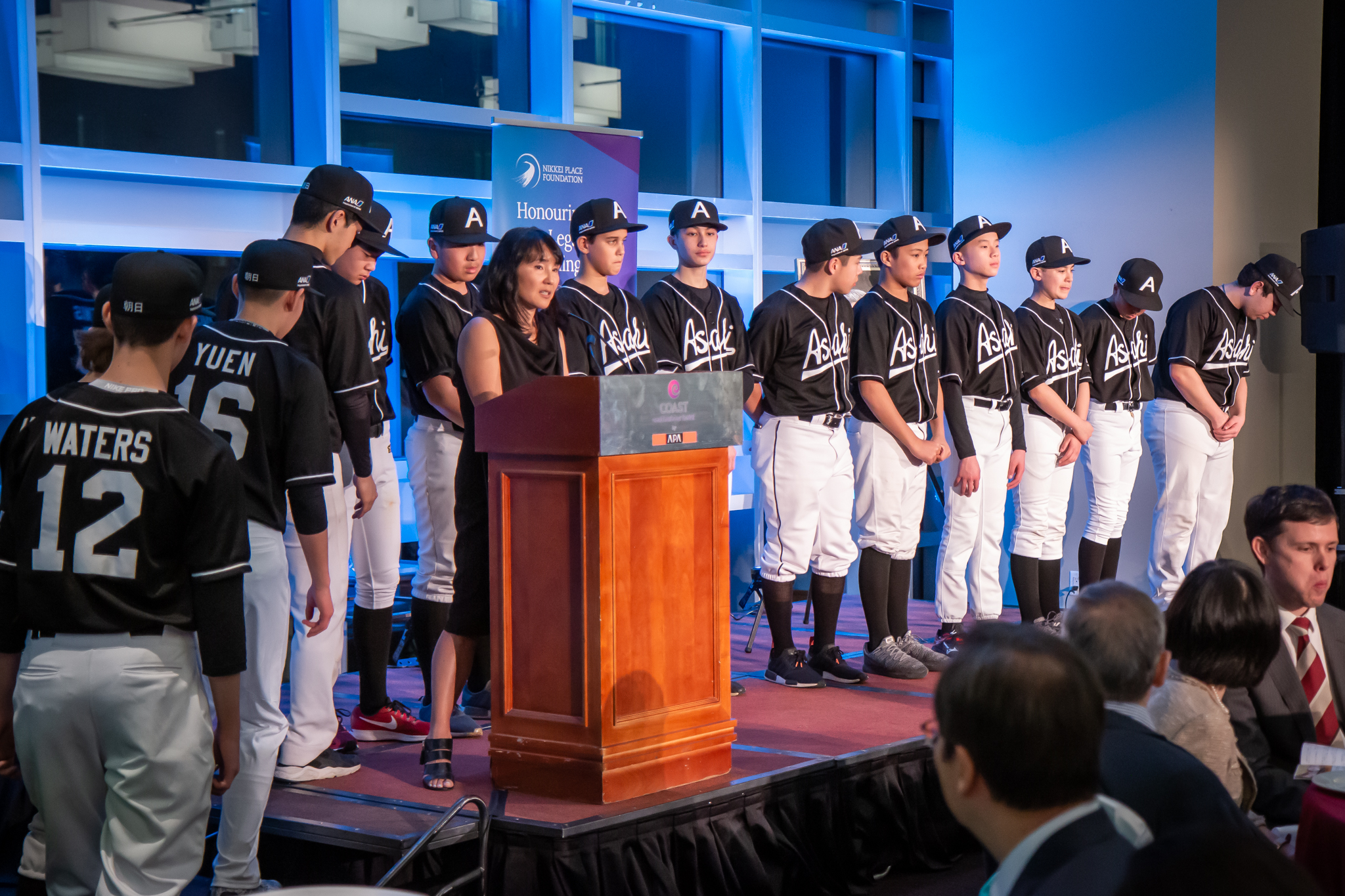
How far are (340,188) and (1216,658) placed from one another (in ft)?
8.16

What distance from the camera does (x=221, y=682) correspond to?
220cm

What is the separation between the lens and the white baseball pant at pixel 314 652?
3389 mm

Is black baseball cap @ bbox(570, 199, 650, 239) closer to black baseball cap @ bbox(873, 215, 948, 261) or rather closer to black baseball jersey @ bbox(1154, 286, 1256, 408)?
black baseball cap @ bbox(873, 215, 948, 261)

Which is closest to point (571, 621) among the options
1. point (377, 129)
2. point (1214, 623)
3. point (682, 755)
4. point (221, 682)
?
point (682, 755)

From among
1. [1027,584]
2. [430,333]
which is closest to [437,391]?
[430,333]

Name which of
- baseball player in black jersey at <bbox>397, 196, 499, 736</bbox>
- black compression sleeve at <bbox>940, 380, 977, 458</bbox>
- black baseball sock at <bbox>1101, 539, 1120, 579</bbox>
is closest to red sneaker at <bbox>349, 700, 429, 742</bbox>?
baseball player in black jersey at <bbox>397, 196, 499, 736</bbox>

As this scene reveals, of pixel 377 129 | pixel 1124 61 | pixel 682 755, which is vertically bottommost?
pixel 682 755

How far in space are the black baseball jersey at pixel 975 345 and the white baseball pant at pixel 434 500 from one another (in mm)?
2161

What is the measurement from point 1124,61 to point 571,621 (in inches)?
211

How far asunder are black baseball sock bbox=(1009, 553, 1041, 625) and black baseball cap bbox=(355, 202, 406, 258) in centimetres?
316

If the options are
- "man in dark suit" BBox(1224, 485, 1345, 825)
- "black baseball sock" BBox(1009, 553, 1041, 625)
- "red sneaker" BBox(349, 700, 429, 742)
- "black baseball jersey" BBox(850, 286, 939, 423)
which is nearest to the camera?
"man in dark suit" BBox(1224, 485, 1345, 825)

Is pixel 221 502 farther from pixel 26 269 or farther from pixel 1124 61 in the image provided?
pixel 1124 61

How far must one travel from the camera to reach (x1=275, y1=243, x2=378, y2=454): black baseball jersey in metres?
3.40

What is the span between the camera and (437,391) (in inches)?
166
